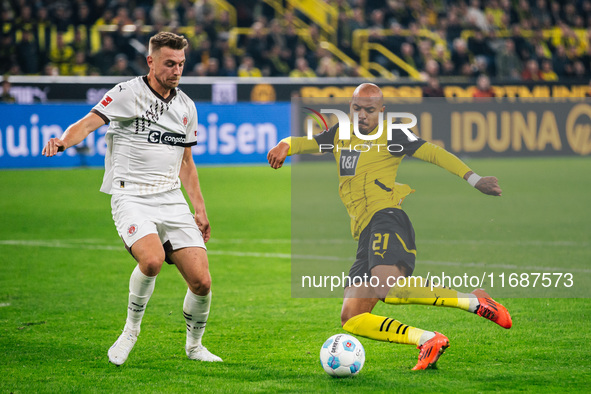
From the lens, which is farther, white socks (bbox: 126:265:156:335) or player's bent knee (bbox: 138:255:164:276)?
white socks (bbox: 126:265:156:335)

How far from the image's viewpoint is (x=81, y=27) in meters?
20.9

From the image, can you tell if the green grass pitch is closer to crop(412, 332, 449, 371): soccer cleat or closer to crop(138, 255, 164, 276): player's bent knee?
crop(412, 332, 449, 371): soccer cleat

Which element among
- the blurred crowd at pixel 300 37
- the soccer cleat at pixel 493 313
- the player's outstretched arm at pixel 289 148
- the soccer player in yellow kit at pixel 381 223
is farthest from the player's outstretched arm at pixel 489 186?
the blurred crowd at pixel 300 37

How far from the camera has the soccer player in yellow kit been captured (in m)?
4.91

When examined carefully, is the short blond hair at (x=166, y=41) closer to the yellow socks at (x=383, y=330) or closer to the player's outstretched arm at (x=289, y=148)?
the player's outstretched arm at (x=289, y=148)

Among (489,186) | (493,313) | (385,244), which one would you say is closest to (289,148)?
(385,244)

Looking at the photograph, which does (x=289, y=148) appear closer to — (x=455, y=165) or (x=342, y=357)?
(x=455, y=165)

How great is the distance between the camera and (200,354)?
5.36m

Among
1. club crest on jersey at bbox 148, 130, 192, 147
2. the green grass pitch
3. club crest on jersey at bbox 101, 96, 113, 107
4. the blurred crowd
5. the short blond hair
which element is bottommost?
the green grass pitch

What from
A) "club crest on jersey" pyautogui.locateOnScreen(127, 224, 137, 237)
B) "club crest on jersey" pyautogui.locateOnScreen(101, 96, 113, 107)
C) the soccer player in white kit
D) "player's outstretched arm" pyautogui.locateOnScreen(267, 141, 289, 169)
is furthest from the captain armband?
"club crest on jersey" pyautogui.locateOnScreen(101, 96, 113, 107)

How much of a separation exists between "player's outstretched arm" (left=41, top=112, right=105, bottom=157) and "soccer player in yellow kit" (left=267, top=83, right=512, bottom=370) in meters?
1.05

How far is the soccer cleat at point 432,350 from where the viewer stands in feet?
15.7

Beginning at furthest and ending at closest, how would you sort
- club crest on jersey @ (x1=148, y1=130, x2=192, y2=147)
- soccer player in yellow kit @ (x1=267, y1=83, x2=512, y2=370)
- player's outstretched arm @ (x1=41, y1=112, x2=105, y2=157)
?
club crest on jersey @ (x1=148, y1=130, x2=192, y2=147) < soccer player in yellow kit @ (x1=267, y1=83, x2=512, y2=370) < player's outstretched arm @ (x1=41, y1=112, x2=105, y2=157)

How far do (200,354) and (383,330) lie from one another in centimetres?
121
